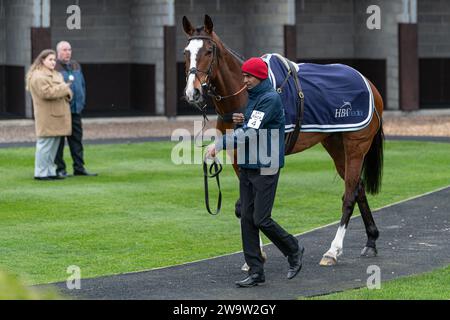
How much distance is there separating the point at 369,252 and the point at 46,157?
26.1 feet

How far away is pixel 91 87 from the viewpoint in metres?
31.4

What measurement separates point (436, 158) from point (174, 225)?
28.6 feet

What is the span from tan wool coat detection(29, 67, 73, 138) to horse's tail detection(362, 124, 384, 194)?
7148 millimetres

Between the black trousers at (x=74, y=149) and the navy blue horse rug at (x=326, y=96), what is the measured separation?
7.61 m

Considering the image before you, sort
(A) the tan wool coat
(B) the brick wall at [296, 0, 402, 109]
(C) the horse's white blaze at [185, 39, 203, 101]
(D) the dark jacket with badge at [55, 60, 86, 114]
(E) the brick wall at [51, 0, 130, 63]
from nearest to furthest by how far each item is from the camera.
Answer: (C) the horse's white blaze at [185, 39, 203, 101], (A) the tan wool coat, (D) the dark jacket with badge at [55, 60, 86, 114], (E) the brick wall at [51, 0, 130, 63], (B) the brick wall at [296, 0, 402, 109]

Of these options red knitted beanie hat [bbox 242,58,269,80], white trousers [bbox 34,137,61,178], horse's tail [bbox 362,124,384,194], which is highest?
red knitted beanie hat [bbox 242,58,269,80]

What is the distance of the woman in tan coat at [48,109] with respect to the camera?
18.1 meters

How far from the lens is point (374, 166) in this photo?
40.1 ft

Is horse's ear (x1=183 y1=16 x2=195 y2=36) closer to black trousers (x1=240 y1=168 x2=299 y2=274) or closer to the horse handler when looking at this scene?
the horse handler

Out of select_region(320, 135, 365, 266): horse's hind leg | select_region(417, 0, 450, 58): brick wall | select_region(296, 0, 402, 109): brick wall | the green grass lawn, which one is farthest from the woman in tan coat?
select_region(417, 0, 450, 58): brick wall

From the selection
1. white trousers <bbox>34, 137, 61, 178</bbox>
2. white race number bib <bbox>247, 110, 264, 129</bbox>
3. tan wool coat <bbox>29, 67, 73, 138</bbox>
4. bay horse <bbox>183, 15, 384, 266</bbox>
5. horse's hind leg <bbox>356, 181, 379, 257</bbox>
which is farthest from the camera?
white trousers <bbox>34, 137, 61, 178</bbox>

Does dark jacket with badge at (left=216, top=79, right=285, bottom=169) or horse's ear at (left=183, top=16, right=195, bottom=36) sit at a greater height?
horse's ear at (left=183, top=16, right=195, bottom=36)

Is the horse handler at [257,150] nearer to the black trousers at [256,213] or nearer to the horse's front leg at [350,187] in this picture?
the black trousers at [256,213]

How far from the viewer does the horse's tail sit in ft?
40.1
